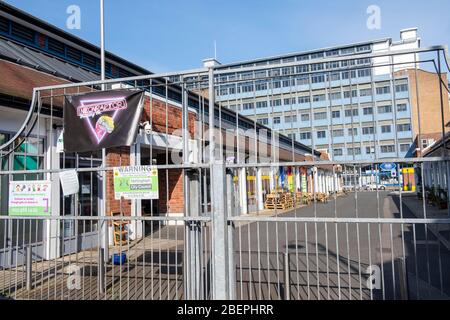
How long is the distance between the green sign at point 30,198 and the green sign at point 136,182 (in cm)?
121

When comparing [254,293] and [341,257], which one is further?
[341,257]

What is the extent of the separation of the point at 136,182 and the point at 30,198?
174 cm

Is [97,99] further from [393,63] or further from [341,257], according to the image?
[341,257]

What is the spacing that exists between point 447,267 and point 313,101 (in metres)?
5.20

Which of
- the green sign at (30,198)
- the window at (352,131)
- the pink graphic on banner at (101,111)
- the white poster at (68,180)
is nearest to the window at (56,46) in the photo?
the green sign at (30,198)

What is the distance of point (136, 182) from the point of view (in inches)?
162

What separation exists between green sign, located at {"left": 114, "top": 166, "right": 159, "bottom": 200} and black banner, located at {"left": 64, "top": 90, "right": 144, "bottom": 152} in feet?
1.27

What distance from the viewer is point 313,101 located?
13.8ft

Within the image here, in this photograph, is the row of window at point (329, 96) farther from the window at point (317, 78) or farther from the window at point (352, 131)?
the window at point (352, 131)

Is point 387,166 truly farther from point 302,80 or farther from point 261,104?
point 261,104

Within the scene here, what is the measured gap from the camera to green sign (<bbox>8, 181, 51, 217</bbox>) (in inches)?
186

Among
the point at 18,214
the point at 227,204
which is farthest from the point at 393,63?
the point at 18,214

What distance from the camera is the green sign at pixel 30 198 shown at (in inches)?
186
